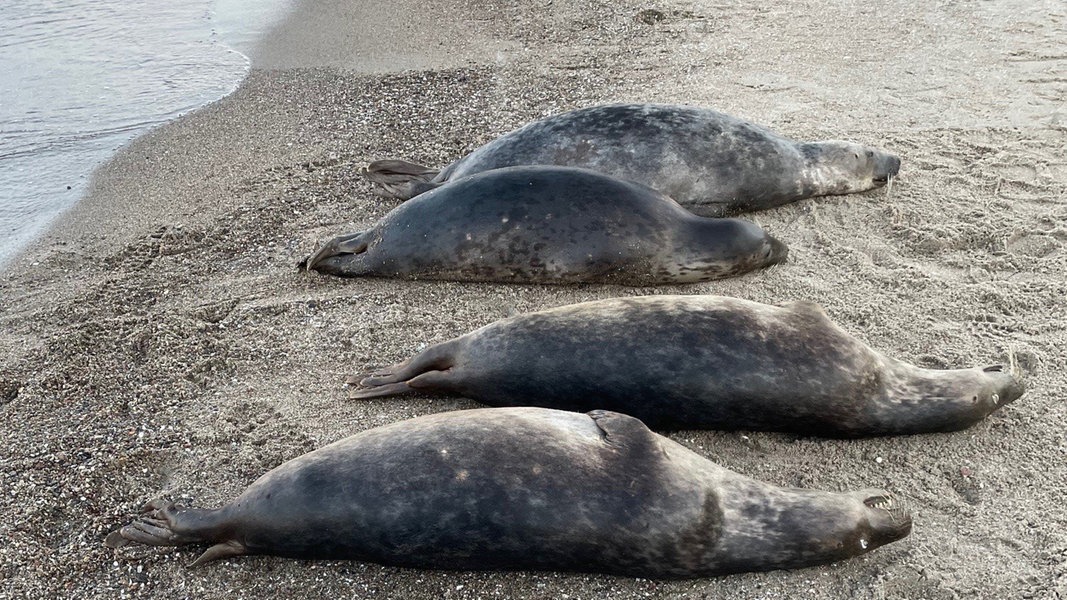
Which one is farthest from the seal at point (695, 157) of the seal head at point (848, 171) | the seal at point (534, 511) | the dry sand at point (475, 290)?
the seal at point (534, 511)

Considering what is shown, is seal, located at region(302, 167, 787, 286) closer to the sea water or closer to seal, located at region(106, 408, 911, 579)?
seal, located at region(106, 408, 911, 579)

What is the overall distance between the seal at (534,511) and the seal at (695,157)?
2448 millimetres

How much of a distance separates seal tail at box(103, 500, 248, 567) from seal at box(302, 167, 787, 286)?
6.23 ft

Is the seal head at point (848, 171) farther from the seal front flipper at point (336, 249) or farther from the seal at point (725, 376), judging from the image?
the seal front flipper at point (336, 249)

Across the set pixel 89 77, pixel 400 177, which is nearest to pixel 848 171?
pixel 400 177

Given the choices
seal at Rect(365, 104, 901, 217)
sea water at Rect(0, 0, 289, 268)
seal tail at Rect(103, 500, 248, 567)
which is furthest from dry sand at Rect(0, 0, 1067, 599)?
sea water at Rect(0, 0, 289, 268)

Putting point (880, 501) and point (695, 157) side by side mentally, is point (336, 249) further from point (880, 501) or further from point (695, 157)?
point (880, 501)

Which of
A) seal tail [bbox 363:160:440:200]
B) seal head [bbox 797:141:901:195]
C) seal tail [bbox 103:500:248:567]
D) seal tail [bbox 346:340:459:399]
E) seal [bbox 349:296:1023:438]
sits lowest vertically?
→ seal tail [bbox 103:500:248:567]

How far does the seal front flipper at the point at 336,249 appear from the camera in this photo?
5.07 m

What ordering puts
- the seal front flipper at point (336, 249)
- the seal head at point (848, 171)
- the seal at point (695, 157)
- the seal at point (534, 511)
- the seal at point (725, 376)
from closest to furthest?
the seal at point (534, 511), the seal at point (725, 376), the seal front flipper at point (336, 249), the seal at point (695, 157), the seal head at point (848, 171)

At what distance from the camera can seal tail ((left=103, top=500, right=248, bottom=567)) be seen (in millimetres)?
3293

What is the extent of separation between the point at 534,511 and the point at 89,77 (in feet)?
24.0

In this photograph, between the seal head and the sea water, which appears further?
the sea water

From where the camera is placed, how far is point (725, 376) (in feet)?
12.0
